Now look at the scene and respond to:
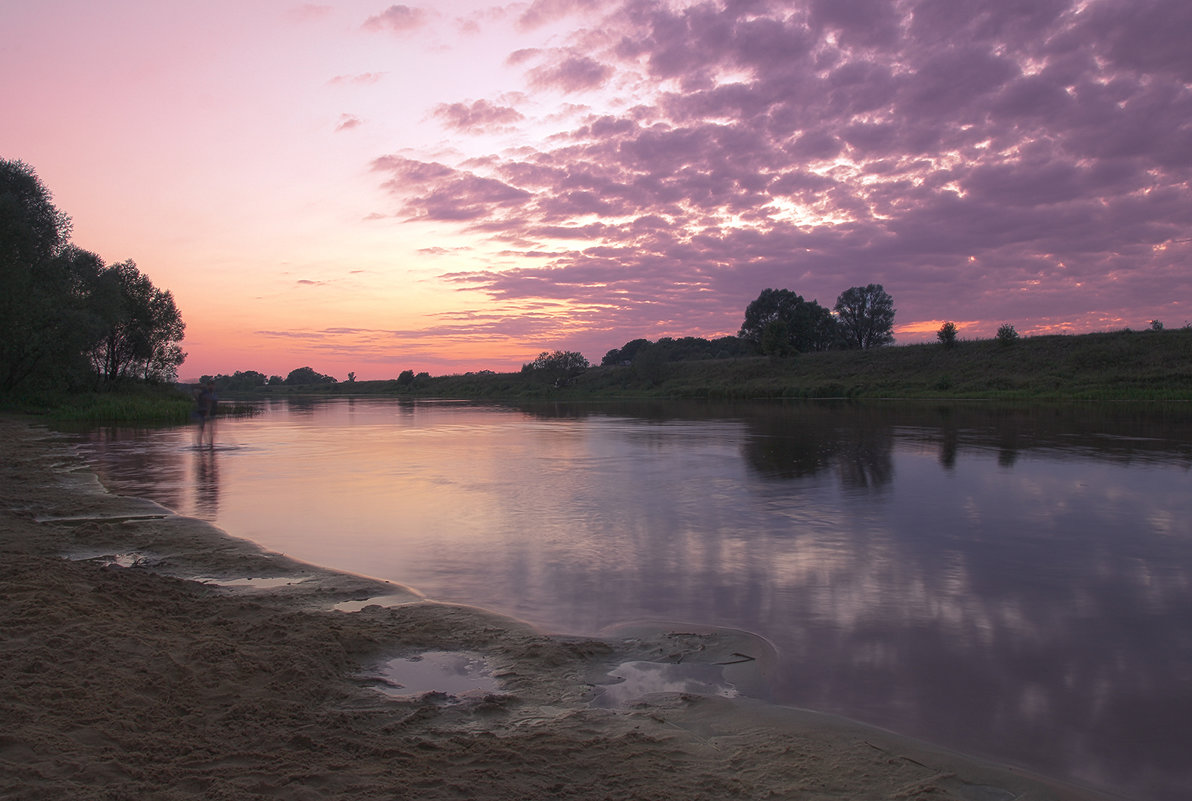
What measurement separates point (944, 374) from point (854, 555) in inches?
2520

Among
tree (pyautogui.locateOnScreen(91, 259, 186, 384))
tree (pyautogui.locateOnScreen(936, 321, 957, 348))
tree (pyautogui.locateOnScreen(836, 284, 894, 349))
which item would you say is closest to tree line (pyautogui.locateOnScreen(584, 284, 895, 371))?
tree (pyautogui.locateOnScreen(836, 284, 894, 349))

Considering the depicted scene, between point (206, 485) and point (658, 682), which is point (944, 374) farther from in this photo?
point (658, 682)

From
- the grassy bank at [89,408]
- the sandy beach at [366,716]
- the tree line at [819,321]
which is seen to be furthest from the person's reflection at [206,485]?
the tree line at [819,321]

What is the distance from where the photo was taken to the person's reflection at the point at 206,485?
11275mm

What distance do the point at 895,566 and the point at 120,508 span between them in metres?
10.9

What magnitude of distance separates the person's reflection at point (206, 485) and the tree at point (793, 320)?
82.7 m

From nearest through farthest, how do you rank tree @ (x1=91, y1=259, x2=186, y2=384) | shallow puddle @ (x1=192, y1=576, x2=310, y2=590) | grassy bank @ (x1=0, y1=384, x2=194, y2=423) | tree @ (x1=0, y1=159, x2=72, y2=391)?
1. shallow puddle @ (x1=192, y1=576, x2=310, y2=590)
2. tree @ (x1=0, y1=159, x2=72, y2=391)
3. grassy bank @ (x1=0, y1=384, x2=194, y2=423)
4. tree @ (x1=91, y1=259, x2=186, y2=384)

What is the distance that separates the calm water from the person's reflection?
94 mm

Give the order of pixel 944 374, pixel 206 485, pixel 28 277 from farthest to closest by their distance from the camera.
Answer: pixel 944 374 → pixel 28 277 → pixel 206 485

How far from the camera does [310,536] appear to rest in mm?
9648

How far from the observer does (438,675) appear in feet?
16.3

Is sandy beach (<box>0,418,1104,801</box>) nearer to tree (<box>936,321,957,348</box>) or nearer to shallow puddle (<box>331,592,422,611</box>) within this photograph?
shallow puddle (<box>331,592,422,611</box>)

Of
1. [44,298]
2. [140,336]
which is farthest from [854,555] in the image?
[140,336]

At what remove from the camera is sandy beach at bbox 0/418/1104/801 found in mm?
3354
